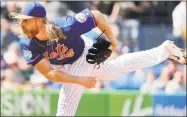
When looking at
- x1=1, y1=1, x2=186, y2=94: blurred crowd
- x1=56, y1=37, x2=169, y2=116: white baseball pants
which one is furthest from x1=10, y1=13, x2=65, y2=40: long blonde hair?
x1=1, y1=1, x2=186, y2=94: blurred crowd

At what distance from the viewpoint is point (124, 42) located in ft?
35.8

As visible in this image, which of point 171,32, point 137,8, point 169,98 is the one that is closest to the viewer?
point 169,98

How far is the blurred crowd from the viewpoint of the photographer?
1003cm

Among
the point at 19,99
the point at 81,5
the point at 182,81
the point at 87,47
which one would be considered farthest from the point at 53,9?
the point at 87,47

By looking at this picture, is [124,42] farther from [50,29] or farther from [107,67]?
[50,29]

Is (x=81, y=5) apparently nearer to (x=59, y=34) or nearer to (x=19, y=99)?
(x=19, y=99)

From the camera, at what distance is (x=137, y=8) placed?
1165 cm

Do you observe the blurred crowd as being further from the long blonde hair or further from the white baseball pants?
the long blonde hair

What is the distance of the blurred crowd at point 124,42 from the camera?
32.9ft

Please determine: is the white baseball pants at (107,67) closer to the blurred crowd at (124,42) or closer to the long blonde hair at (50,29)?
the long blonde hair at (50,29)

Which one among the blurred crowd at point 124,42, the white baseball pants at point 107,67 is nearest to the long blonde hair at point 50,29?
the white baseball pants at point 107,67

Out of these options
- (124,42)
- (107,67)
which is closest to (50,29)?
(107,67)

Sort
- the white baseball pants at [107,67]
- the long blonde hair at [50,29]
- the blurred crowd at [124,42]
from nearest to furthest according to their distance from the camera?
1. the long blonde hair at [50,29]
2. the white baseball pants at [107,67]
3. the blurred crowd at [124,42]

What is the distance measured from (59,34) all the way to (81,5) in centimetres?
556
